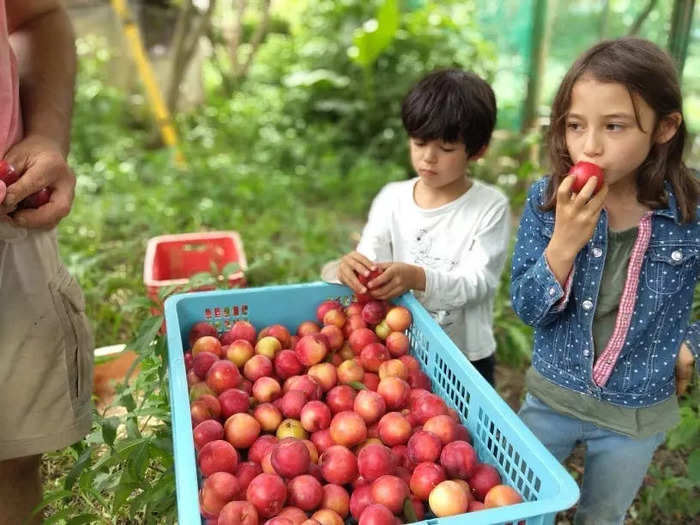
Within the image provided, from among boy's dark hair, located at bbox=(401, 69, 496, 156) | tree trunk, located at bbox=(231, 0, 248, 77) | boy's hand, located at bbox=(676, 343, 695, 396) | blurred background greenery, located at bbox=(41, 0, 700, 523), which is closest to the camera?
boy's hand, located at bbox=(676, 343, 695, 396)

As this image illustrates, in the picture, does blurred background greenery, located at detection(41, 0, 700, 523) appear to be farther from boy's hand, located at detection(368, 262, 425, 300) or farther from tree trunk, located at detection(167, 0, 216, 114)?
boy's hand, located at detection(368, 262, 425, 300)

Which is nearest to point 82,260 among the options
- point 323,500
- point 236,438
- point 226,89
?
point 236,438

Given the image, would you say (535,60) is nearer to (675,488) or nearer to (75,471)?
(675,488)

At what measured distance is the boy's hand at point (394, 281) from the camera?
1.69 m

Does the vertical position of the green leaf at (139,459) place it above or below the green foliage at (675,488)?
above

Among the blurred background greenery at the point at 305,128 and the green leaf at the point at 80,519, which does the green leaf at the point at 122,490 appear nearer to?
the green leaf at the point at 80,519

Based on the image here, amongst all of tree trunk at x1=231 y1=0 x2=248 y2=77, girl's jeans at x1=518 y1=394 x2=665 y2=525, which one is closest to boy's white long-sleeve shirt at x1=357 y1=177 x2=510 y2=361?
girl's jeans at x1=518 y1=394 x2=665 y2=525

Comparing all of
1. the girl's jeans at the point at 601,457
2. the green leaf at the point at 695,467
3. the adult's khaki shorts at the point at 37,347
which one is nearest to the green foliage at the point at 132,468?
the adult's khaki shorts at the point at 37,347

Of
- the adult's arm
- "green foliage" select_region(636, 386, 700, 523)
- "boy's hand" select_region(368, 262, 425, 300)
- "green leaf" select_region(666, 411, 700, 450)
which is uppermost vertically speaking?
the adult's arm

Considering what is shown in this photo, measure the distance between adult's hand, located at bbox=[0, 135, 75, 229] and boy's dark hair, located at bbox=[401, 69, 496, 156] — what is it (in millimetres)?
1029

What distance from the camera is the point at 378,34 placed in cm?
592

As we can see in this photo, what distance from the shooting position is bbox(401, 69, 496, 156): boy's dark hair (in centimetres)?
192

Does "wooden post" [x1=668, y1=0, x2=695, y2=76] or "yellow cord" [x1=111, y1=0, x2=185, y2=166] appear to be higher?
"wooden post" [x1=668, y1=0, x2=695, y2=76]

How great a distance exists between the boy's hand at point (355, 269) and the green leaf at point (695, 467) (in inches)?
44.5
